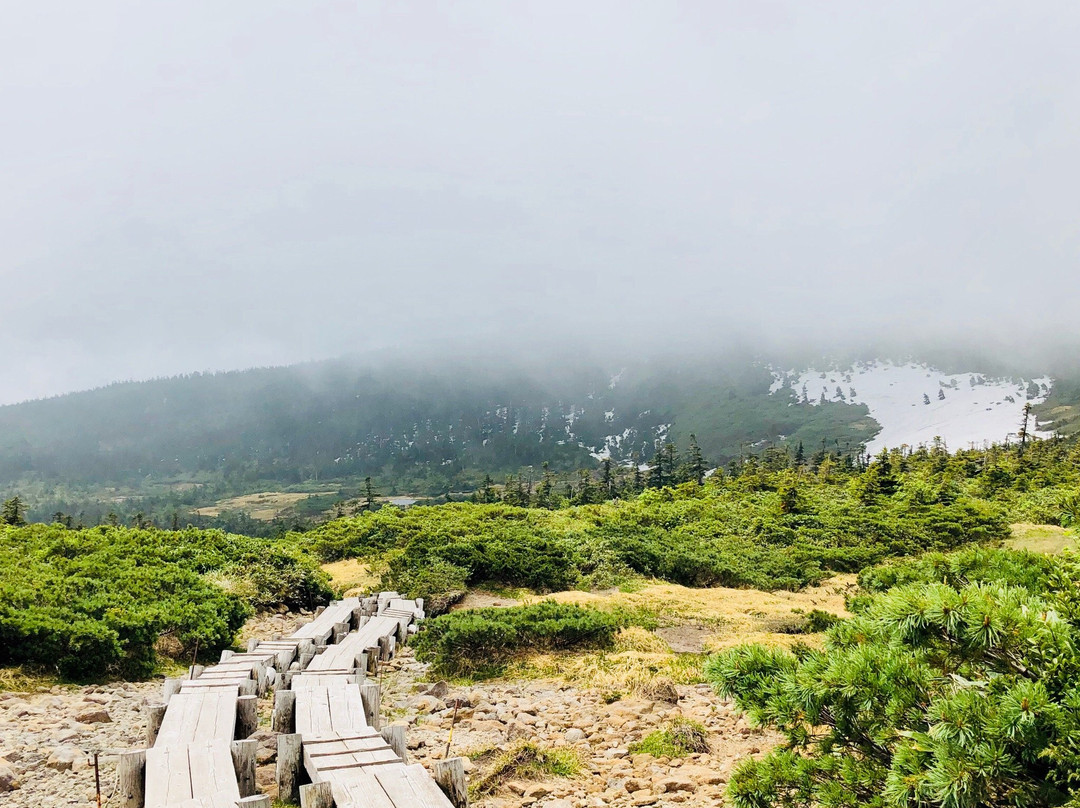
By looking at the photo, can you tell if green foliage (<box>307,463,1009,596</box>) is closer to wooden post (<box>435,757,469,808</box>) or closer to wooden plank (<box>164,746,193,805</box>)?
wooden plank (<box>164,746,193,805</box>)

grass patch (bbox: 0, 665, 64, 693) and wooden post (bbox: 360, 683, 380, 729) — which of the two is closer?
wooden post (bbox: 360, 683, 380, 729)

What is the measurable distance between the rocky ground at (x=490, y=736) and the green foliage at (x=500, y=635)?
2.58ft

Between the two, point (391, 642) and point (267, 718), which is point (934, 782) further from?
point (391, 642)

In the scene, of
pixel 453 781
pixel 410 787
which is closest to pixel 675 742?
pixel 453 781

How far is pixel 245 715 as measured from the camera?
681 cm

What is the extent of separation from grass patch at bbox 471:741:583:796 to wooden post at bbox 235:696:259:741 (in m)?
2.63

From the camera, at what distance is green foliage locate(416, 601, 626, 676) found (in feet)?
34.9

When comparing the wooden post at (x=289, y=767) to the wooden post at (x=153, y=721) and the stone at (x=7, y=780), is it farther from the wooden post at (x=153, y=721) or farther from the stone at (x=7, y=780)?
the stone at (x=7, y=780)

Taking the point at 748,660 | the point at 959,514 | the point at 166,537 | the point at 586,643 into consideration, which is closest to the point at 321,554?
the point at 166,537

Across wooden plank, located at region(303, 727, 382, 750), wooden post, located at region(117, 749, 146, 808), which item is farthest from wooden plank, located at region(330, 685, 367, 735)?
wooden post, located at region(117, 749, 146, 808)

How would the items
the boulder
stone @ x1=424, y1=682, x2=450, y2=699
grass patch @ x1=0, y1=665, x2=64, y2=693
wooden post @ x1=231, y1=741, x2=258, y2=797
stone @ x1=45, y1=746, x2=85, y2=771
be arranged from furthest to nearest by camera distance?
1. stone @ x1=424, y1=682, x2=450, y2=699
2. grass patch @ x1=0, y1=665, x2=64, y2=693
3. the boulder
4. stone @ x1=45, y1=746, x2=85, y2=771
5. wooden post @ x1=231, y1=741, x2=258, y2=797

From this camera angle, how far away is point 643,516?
3284 cm

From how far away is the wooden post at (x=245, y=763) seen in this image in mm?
5594

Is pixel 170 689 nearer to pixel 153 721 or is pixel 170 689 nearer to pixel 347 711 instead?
pixel 153 721
